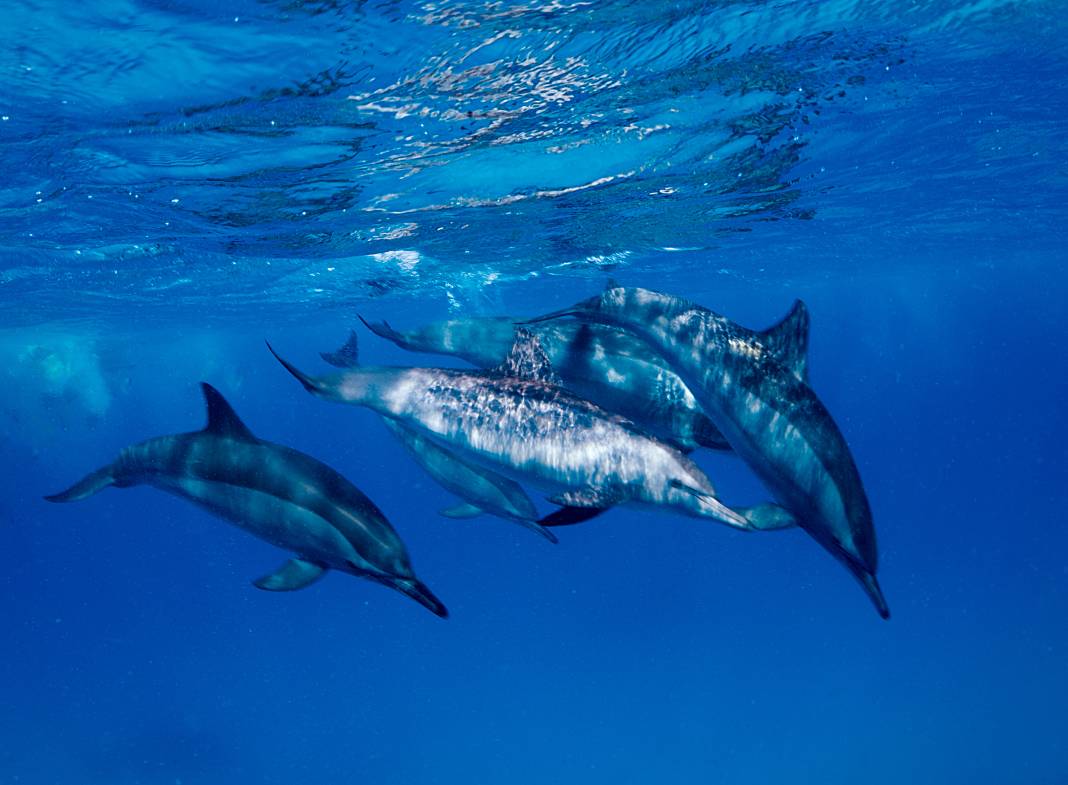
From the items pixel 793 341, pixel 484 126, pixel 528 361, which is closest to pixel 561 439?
pixel 528 361

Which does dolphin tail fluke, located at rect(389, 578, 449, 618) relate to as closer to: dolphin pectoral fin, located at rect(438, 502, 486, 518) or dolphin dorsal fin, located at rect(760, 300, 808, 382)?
dolphin dorsal fin, located at rect(760, 300, 808, 382)

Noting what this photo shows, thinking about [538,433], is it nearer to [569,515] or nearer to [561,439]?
[561,439]

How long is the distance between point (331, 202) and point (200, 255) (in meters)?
7.10

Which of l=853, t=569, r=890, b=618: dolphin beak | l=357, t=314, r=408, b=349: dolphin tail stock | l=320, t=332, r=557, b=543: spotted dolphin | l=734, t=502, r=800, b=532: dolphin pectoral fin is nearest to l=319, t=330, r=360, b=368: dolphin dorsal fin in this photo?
l=357, t=314, r=408, b=349: dolphin tail stock

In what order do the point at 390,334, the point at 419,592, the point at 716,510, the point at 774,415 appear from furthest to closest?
1. the point at 390,334
2. the point at 419,592
3. the point at 716,510
4. the point at 774,415

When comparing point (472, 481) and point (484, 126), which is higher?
point (484, 126)

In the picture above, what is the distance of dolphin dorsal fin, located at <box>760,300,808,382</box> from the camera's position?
12.1 feet

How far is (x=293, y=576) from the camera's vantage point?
4.73 metres

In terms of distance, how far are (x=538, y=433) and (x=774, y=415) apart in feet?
5.51

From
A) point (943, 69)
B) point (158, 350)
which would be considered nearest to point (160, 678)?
point (158, 350)

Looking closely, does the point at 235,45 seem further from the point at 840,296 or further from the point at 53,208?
the point at 840,296

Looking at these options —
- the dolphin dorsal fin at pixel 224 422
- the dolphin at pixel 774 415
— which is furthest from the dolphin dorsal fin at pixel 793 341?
the dolphin dorsal fin at pixel 224 422

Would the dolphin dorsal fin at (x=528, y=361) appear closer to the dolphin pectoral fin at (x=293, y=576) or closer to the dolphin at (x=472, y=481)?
the dolphin at (x=472, y=481)

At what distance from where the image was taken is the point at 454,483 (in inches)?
207
